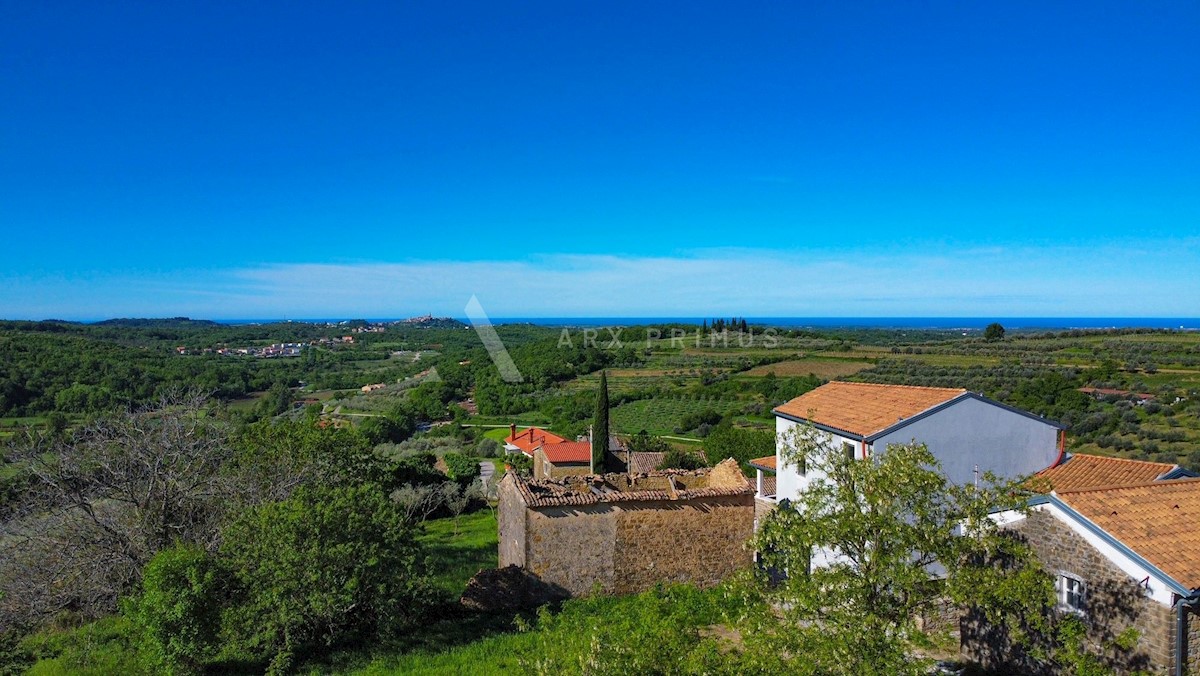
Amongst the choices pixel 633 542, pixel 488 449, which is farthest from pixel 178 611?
pixel 488 449

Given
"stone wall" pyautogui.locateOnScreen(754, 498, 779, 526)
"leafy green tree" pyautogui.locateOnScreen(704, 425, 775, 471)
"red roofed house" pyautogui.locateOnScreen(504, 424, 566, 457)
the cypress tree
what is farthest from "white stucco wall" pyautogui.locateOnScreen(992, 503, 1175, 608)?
"red roofed house" pyautogui.locateOnScreen(504, 424, 566, 457)

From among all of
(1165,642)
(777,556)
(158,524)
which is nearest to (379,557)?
(158,524)

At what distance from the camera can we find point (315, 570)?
12.6 m

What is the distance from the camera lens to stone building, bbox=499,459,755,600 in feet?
52.0

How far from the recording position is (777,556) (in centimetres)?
885

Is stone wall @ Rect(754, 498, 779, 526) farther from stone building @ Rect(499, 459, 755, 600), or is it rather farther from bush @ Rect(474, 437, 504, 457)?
bush @ Rect(474, 437, 504, 457)

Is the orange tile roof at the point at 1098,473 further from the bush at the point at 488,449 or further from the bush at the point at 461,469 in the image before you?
the bush at the point at 488,449

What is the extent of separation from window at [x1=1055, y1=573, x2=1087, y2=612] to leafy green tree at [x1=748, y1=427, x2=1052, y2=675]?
1564mm

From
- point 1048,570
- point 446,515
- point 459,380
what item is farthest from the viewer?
point 459,380

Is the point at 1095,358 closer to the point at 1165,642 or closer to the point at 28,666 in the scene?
the point at 1165,642

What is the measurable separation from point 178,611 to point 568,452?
2839 cm

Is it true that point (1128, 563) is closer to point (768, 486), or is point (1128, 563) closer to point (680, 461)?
point (768, 486)

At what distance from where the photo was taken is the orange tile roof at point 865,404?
48.5 feet

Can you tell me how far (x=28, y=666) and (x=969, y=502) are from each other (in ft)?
57.4
